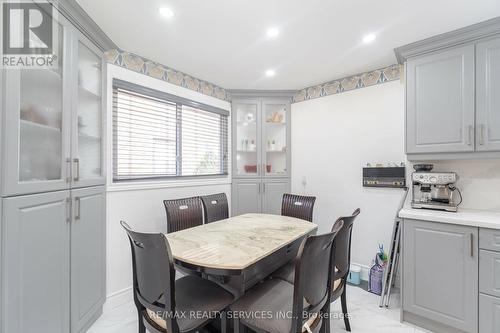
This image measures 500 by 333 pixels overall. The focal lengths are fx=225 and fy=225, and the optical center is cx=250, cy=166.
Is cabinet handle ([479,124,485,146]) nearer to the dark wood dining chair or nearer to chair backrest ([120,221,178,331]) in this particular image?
the dark wood dining chair

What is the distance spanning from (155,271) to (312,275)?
0.83 m

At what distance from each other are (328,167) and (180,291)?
2.44 metres

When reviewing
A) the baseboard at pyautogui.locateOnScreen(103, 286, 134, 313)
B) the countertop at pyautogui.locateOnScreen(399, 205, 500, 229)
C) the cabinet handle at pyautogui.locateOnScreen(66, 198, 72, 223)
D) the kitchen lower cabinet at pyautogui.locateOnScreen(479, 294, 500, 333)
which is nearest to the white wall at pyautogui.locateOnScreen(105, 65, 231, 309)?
the baseboard at pyautogui.locateOnScreen(103, 286, 134, 313)

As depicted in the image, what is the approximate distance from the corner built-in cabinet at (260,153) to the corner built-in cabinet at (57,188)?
188cm

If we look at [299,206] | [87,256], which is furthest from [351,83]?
[87,256]

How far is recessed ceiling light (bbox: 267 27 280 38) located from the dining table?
1.73 m

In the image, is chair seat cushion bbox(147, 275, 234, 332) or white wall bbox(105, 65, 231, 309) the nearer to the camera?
chair seat cushion bbox(147, 275, 234, 332)

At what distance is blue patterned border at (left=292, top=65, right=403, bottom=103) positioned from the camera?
2617 millimetres

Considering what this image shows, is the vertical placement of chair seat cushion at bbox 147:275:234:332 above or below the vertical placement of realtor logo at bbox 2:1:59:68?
below

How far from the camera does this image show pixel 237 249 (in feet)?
5.03

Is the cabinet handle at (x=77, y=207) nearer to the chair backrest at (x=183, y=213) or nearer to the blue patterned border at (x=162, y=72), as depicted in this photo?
the chair backrest at (x=183, y=213)

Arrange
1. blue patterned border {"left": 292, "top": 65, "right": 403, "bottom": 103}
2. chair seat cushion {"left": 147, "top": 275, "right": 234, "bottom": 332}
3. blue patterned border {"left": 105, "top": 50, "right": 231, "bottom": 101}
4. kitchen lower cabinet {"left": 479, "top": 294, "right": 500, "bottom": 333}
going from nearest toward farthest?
1. chair seat cushion {"left": 147, "top": 275, "right": 234, "bottom": 332}
2. kitchen lower cabinet {"left": 479, "top": 294, "right": 500, "bottom": 333}
3. blue patterned border {"left": 105, "top": 50, "right": 231, "bottom": 101}
4. blue patterned border {"left": 292, "top": 65, "right": 403, "bottom": 103}

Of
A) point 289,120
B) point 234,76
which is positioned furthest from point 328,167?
point 234,76

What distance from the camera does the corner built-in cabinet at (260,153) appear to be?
349 centimetres
